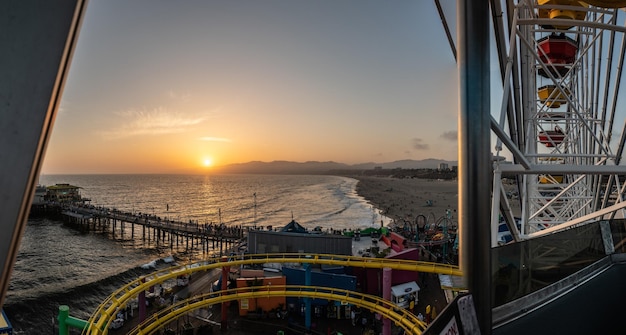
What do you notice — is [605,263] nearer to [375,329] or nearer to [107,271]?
[375,329]

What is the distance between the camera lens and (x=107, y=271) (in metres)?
36.1

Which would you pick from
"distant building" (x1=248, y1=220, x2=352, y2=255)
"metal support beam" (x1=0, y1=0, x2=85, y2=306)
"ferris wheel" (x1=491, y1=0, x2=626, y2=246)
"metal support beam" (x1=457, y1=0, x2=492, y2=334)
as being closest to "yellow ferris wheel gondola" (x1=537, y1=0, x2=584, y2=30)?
"ferris wheel" (x1=491, y1=0, x2=626, y2=246)

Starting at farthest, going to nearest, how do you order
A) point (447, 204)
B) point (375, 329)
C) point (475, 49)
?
1. point (447, 204)
2. point (375, 329)
3. point (475, 49)

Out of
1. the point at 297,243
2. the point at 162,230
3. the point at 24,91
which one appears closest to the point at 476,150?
the point at 24,91

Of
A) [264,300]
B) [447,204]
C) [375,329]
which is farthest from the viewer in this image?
[447,204]

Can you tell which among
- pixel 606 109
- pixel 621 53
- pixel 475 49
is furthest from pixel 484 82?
pixel 606 109

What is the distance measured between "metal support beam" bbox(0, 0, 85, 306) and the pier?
39941 mm

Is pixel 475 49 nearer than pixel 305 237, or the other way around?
pixel 475 49

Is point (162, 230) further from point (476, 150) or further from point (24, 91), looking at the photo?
point (24, 91)

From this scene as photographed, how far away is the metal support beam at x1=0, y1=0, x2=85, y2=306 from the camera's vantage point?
1103mm

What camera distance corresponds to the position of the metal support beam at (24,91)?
1103 millimetres

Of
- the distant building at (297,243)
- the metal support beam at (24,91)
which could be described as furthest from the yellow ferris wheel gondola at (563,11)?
the distant building at (297,243)

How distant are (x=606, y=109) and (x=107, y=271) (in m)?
41.9

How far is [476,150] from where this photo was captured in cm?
298
